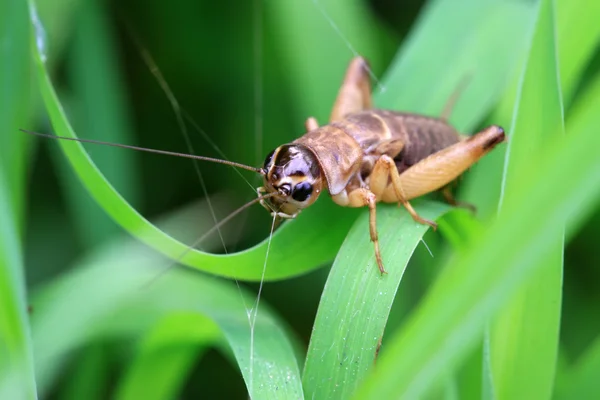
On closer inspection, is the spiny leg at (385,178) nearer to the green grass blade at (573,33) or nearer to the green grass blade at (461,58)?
the green grass blade at (461,58)

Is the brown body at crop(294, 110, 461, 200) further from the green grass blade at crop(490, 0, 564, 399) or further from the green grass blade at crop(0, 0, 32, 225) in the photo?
the green grass blade at crop(0, 0, 32, 225)

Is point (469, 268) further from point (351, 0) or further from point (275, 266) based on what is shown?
point (351, 0)

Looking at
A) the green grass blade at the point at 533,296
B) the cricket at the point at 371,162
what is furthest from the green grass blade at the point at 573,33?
the green grass blade at the point at 533,296

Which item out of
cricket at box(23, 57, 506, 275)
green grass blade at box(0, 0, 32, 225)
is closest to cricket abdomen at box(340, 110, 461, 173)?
cricket at box(23, 57, 506, 275)

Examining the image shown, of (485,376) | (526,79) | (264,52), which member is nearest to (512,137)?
(526,79)

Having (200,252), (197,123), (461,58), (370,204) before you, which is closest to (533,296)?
(370,204)

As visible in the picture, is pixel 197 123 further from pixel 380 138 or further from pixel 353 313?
pixel 353 313
